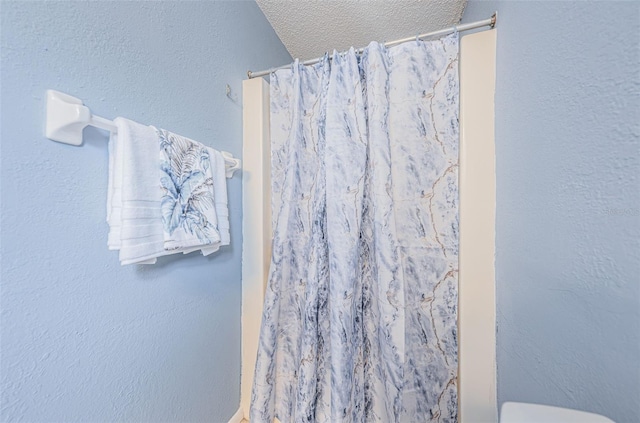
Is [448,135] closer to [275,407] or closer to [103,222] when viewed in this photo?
[103,222]

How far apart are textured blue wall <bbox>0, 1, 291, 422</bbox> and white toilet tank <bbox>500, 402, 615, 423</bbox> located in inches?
33.5

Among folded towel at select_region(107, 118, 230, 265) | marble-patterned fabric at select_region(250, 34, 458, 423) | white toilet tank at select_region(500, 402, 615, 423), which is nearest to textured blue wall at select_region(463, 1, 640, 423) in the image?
white toilet tank at select_region(500, 402, 615, 423)

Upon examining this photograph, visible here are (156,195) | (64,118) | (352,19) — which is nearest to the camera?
(64,118)

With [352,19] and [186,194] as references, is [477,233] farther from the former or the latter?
[352,19]

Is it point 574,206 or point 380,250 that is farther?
point 380,250

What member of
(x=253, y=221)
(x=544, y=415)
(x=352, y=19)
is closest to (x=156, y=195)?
(x=253, y=221)

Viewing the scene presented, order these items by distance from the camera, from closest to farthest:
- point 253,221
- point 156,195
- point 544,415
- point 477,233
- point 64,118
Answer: point 544,415 < point 64,118 < point 156,195 < point 477,233 < point 253,221

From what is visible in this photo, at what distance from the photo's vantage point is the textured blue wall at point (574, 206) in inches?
12.5

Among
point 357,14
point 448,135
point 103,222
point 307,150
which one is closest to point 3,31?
point 103,222

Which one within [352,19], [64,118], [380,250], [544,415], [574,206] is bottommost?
[544,415]

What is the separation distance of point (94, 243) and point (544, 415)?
93cm

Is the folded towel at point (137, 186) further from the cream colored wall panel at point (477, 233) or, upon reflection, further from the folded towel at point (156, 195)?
the cream colored wall panel at point (477, 233)

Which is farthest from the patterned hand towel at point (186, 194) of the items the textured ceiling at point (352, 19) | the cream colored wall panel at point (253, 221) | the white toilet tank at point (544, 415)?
the textured ceiling at point (352, 19)

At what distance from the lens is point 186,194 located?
0.67 m
